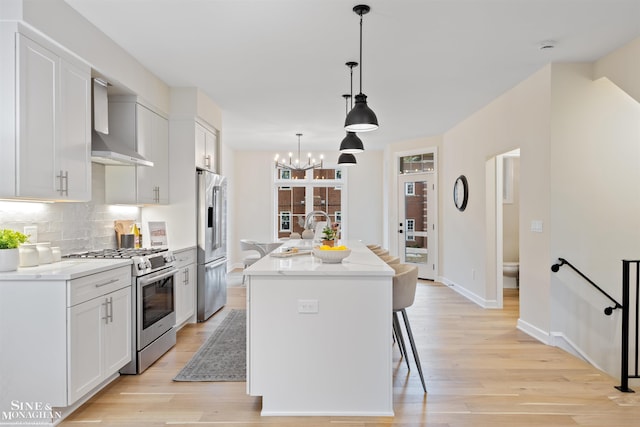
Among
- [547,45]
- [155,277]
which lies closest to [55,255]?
[155,277]

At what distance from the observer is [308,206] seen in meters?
9.43

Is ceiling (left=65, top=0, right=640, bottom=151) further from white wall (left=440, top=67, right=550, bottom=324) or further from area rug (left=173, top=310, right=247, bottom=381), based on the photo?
area rug (left=173, top=310, right=247, bottom=381)

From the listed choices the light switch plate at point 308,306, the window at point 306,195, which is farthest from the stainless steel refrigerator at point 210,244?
the window at point 306,195

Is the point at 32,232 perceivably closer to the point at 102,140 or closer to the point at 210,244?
the point at 102,140

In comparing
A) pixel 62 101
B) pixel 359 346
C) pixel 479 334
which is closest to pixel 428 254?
pixel 479 334

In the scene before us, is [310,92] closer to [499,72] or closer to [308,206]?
[499,72]

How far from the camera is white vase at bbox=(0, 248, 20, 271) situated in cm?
249

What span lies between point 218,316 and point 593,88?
188 inches

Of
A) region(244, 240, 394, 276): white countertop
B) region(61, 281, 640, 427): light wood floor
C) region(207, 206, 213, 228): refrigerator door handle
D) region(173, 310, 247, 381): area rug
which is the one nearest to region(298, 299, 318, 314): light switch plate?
region(244, 240, 394, 276): white countertop

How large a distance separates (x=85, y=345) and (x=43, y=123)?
1.46 meters

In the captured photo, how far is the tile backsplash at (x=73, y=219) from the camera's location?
2906 millimetres

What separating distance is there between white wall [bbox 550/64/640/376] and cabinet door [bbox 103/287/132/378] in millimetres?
3812

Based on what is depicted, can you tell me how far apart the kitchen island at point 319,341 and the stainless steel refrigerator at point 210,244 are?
2421 mm

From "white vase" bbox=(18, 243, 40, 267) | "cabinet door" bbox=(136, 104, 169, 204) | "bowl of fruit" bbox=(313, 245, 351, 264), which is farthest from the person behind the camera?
"cabinet door" bbox=(136, 104, 169, 204)
